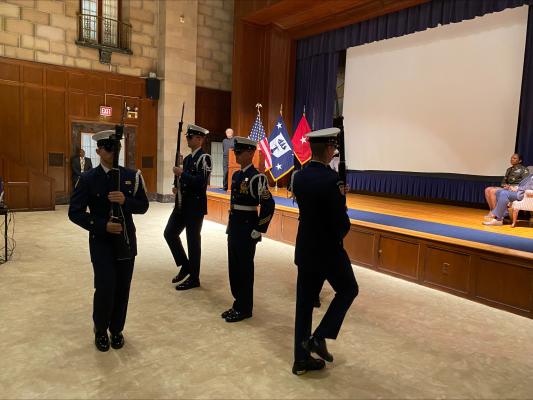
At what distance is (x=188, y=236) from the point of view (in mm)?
4102

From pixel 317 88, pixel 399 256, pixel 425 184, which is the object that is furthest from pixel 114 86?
pixel 399 256

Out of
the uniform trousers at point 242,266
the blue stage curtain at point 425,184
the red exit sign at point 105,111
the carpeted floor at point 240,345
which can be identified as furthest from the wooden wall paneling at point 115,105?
the uniform trousers at point 242,266

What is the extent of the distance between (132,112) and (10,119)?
2.57 meters

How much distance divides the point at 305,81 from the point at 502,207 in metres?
6.22

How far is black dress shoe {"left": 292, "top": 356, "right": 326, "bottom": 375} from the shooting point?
8.43 feet

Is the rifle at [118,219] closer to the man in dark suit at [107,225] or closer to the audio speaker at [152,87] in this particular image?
the man in dark suit at [107,225]

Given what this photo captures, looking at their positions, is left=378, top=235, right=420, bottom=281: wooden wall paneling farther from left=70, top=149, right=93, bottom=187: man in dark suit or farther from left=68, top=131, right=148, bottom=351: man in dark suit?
left=70, top=149, right=93, bottom=187: man in dark suit

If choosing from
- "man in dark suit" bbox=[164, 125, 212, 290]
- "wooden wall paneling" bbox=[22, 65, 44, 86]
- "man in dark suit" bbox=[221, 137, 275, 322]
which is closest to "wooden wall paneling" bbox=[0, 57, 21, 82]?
"wooden wall paneling" bbox=[22, 65, 44, 86]

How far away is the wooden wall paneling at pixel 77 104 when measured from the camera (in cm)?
972

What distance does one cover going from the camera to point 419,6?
316 inches

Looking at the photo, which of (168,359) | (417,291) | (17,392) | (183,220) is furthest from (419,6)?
(17,392)

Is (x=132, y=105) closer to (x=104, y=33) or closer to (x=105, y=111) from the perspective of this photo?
(x=105, y=111)

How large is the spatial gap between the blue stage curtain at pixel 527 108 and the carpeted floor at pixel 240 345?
3506 millimetres

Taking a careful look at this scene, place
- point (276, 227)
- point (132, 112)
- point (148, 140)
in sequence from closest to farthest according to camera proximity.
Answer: point (276, 227) < point (132, 112) < point (148, 140)
